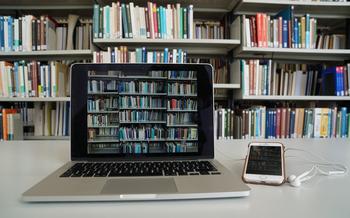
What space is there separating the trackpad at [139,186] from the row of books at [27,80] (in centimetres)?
138

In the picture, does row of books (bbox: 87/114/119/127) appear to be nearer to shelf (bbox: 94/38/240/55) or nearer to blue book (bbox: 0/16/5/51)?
shelf (bbox: 94/38/240/55)

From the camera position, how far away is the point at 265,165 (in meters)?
0.47

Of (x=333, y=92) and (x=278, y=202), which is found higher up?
(x=333, y=92)

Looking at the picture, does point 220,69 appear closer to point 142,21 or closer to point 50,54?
point 142,21

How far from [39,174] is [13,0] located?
5.60 feet

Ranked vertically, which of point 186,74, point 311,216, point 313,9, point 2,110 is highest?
point 313,9

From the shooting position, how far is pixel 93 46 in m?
1.60

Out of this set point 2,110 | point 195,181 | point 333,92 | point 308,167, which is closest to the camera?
point 195,181

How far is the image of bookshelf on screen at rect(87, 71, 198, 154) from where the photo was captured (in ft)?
1.93

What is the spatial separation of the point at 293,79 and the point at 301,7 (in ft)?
1.72

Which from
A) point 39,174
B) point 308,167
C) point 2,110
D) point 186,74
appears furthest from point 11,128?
point 308,167

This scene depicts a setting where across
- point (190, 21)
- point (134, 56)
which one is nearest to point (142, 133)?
point (134, 56)

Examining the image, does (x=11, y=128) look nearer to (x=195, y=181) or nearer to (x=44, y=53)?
(x=44, y=53)

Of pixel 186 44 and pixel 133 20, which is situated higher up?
Answer: pixel 133 20
